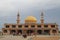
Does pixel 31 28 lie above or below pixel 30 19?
below

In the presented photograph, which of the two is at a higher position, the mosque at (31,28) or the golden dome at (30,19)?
the golden dome at (30,19)

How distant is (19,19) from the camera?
178ft

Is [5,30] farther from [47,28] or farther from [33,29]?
[47,28]

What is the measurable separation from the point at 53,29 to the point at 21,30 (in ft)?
27.8

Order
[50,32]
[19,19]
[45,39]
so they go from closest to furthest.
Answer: [45,39]
[50,32]
[19,19]

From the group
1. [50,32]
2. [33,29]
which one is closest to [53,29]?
[50,32]

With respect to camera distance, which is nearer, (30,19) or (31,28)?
(31,28)

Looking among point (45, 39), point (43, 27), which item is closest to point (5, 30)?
point (43, 27)

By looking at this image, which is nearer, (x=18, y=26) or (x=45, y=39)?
(x=45, y=39)

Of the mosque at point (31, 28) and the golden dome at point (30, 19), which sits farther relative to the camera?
the golden dome at point (30, 19)

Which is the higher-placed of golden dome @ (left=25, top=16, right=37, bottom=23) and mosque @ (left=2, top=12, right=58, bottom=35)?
golden dome @ (left=25, top=16, right=37, bottom=23)

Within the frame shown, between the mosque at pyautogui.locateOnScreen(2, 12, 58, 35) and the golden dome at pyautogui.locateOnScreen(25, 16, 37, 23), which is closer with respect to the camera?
the mosque at pyautogui.locateOnScreen(2, 12, 58, 35)

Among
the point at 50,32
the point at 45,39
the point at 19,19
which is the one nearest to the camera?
the point at 45,39

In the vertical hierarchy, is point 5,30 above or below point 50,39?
below
